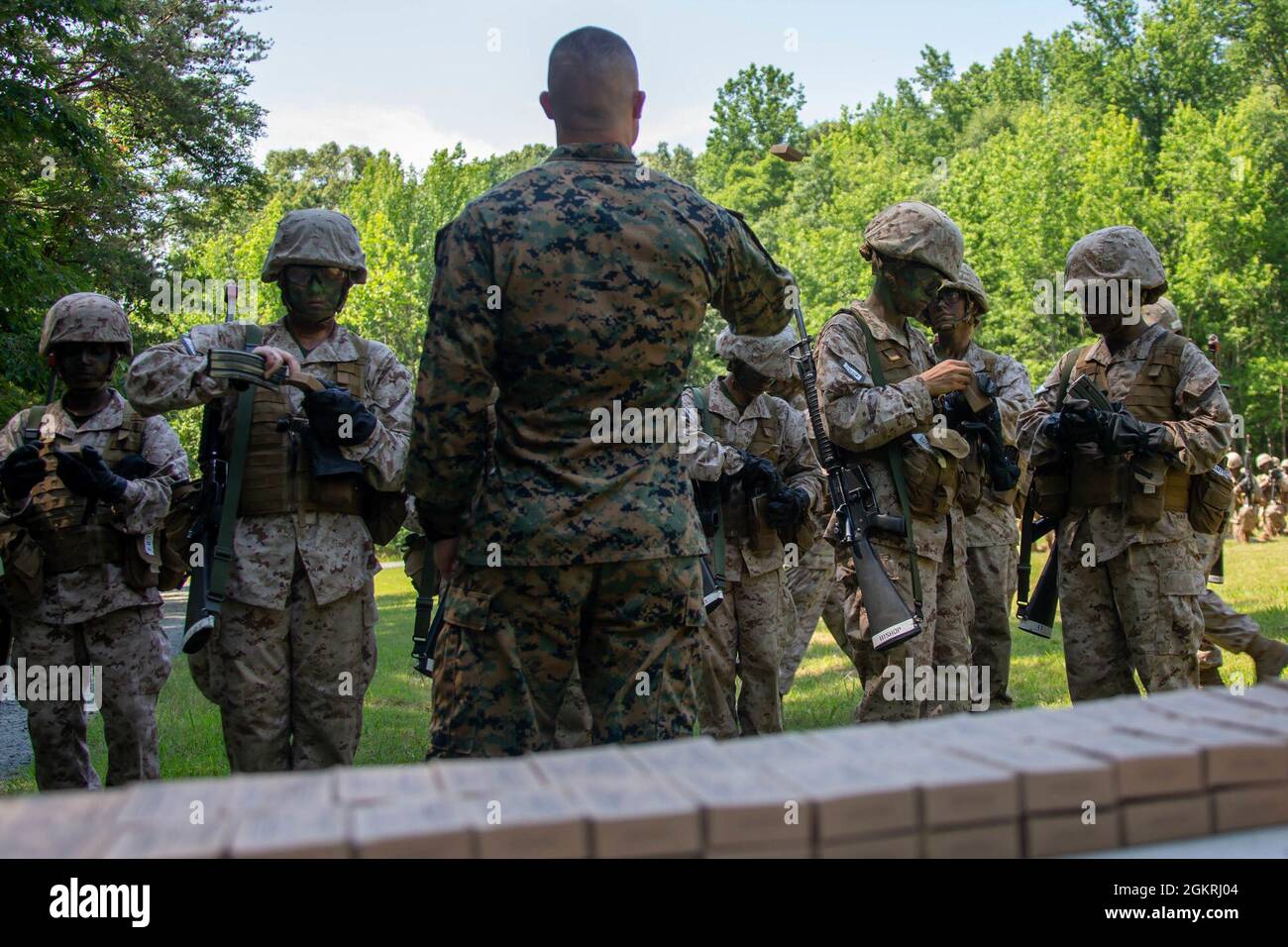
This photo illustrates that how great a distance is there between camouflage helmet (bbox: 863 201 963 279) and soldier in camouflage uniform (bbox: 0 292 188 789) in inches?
131

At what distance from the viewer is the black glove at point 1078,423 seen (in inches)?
236

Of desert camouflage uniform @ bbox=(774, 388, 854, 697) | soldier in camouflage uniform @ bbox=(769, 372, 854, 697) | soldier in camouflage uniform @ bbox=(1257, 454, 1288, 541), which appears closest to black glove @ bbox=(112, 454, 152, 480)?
soldier in camouflage uniform @ bbox=(769, 372, 854, 697)

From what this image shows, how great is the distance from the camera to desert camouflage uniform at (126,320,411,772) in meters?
5.05

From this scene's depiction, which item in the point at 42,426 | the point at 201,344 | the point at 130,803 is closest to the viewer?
the point at 130,803

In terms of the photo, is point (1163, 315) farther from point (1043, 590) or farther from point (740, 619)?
point (740, 619)

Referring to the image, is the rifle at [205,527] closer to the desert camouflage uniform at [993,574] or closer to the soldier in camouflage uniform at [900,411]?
the soldier in camouflage uniform at [900,411]

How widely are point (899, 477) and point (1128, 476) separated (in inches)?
48.3

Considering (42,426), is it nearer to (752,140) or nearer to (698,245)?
(698,245)

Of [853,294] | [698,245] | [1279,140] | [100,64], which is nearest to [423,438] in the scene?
[698,245]

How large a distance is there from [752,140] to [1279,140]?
3557cm

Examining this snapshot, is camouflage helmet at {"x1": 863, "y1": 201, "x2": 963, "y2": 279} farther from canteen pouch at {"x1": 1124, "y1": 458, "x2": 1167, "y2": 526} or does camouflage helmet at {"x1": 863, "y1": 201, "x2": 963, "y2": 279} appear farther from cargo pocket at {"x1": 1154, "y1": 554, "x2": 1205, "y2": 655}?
cargo pocket at {"x1": 1154, "y1": 554, "x2": 1205, "y2": 655}

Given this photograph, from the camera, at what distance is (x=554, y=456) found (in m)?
3.67

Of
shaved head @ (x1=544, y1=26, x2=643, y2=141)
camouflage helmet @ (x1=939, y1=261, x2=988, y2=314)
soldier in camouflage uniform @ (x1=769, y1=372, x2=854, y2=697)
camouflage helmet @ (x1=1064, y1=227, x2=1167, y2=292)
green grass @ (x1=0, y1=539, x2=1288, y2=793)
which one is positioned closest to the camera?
shaved head @ (x1=544, y1=26, x2=643, y2=141)
